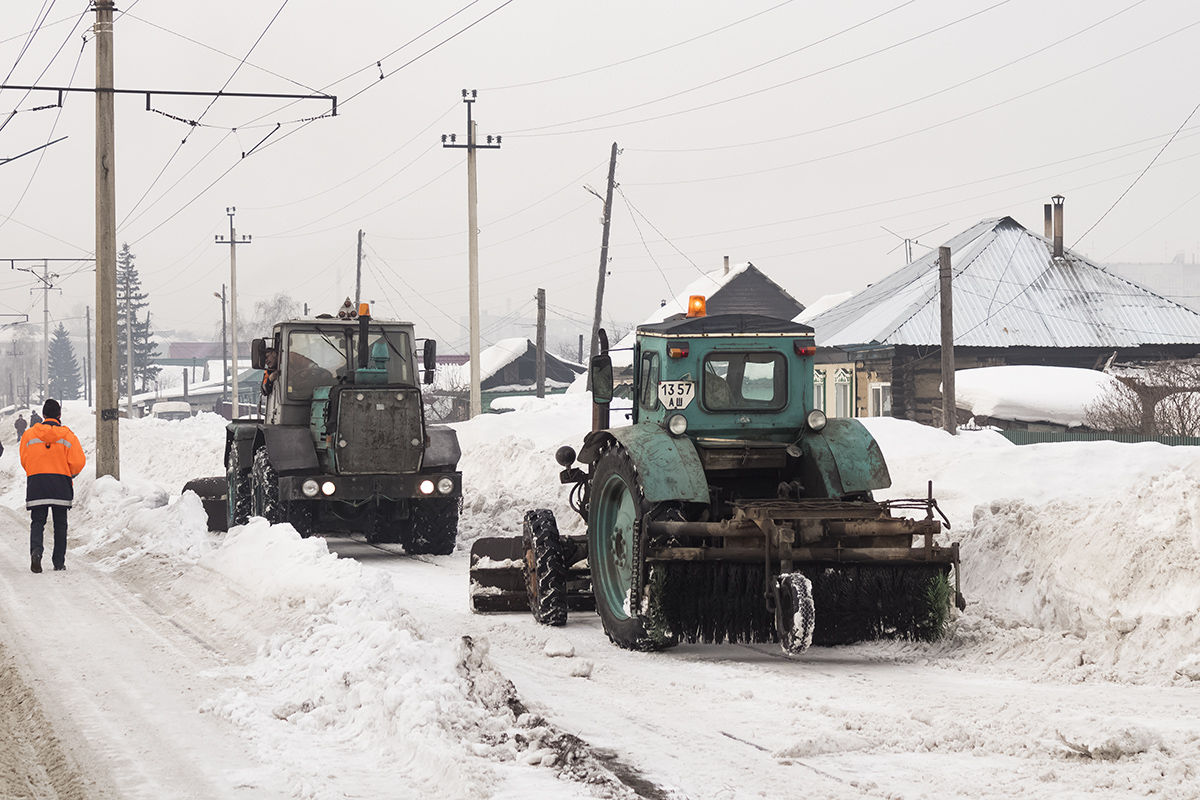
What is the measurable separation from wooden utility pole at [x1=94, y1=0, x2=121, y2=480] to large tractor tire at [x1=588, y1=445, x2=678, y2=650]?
36.9 ft

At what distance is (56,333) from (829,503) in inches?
6112

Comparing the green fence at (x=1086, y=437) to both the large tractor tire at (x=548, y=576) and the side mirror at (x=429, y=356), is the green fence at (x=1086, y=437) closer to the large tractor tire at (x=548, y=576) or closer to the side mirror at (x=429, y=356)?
the side mirror at (x=429, y=356)

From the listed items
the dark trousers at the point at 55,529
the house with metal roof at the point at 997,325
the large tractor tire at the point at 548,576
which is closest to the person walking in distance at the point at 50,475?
the dark trousers at the point at 55,529

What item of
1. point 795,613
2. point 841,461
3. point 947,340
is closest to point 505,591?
point 841,461

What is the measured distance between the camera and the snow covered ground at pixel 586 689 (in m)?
5.18

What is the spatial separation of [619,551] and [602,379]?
132 cm

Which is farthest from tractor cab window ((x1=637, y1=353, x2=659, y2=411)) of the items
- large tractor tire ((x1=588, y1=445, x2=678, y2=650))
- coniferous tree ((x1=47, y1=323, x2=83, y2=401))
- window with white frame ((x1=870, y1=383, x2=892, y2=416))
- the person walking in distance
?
coniferous tree ((x1=47, y1=323, x2=83, y2=401))

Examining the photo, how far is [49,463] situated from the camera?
41.0 ft

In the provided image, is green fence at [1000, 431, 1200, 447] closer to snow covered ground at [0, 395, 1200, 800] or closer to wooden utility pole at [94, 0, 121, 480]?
snow covered ground at [0, 395, 1200, 800]

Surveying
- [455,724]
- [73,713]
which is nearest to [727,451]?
[455,724]

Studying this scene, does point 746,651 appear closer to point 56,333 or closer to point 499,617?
point 499,617

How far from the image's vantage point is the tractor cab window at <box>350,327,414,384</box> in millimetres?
14234

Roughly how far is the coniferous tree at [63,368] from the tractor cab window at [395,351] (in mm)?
142853

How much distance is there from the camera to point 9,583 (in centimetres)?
1141
